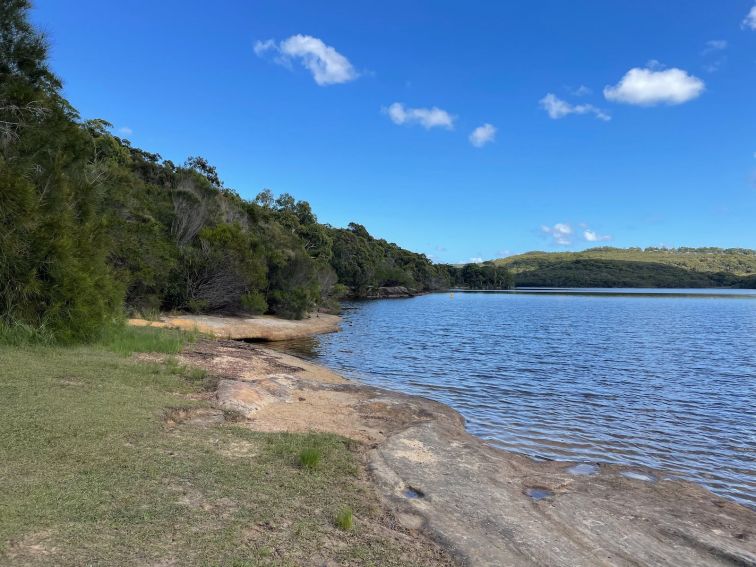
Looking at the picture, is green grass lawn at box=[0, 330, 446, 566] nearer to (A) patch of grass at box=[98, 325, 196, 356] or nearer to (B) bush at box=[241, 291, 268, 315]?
(A) patch of grass at box=[98, 325, 196, 356]

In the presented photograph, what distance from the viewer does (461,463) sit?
948 centimetres

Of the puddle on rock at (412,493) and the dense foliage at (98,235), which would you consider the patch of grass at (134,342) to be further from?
the puddle on rock at (412,493)

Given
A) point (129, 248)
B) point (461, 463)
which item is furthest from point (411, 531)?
point (129, 248)

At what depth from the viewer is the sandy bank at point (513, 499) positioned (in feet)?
20.9

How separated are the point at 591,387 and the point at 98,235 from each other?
19.9 metres

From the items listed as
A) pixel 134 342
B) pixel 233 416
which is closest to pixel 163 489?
pixel 233 416

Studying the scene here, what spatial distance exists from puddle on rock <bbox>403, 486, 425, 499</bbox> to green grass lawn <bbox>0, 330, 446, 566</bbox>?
63cm

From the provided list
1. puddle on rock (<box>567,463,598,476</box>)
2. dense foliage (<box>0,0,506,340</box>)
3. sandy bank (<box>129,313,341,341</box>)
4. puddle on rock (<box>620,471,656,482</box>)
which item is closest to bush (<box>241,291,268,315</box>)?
dense foliage (<box>0,0,506,340</box>)

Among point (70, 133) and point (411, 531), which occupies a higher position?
point (70, 133)

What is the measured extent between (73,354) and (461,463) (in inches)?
422

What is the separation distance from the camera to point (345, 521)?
19.2ft

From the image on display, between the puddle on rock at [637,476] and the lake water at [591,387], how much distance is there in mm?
918

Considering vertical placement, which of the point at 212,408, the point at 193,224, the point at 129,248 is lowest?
the point at 212,408

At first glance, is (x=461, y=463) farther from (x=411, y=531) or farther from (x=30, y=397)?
(x=30, y=397)
